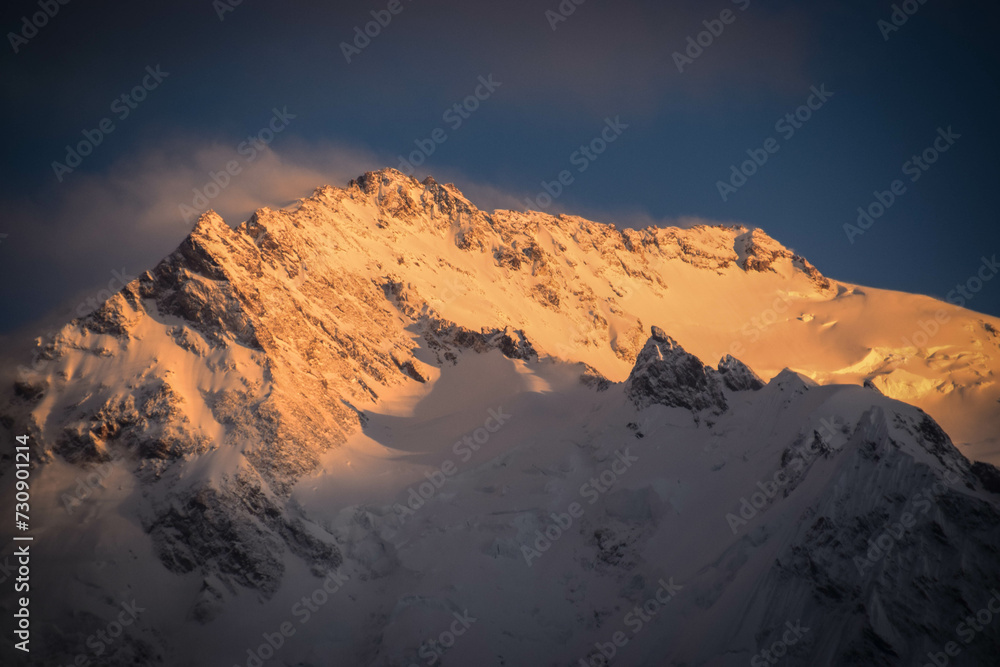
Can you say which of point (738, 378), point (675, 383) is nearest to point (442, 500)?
point (675, 383)

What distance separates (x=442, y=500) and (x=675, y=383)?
35.6 m

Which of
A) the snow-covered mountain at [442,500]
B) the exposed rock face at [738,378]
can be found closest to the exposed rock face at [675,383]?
the snow-covered mountain at [442,500]

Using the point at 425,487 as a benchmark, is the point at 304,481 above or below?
below

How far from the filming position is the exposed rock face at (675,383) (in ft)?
283

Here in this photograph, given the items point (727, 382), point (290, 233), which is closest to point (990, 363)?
point (727, 382)

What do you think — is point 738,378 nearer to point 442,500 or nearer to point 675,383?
point 675,383

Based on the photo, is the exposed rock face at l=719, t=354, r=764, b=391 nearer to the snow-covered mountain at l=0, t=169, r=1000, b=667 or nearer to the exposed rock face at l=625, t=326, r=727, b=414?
the snow-covered mountain at l=0, t=169, r=1000, b=667

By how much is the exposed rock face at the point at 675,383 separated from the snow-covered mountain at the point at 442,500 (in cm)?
40

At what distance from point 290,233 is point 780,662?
10355 cm

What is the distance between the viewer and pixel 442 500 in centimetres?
8106

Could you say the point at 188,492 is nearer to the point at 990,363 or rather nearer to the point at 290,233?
the point at 290,233

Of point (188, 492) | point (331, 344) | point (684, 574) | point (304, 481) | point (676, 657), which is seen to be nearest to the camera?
point (676, 657)

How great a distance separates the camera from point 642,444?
83375mm

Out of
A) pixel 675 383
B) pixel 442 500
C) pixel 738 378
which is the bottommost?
pixel 442 500
